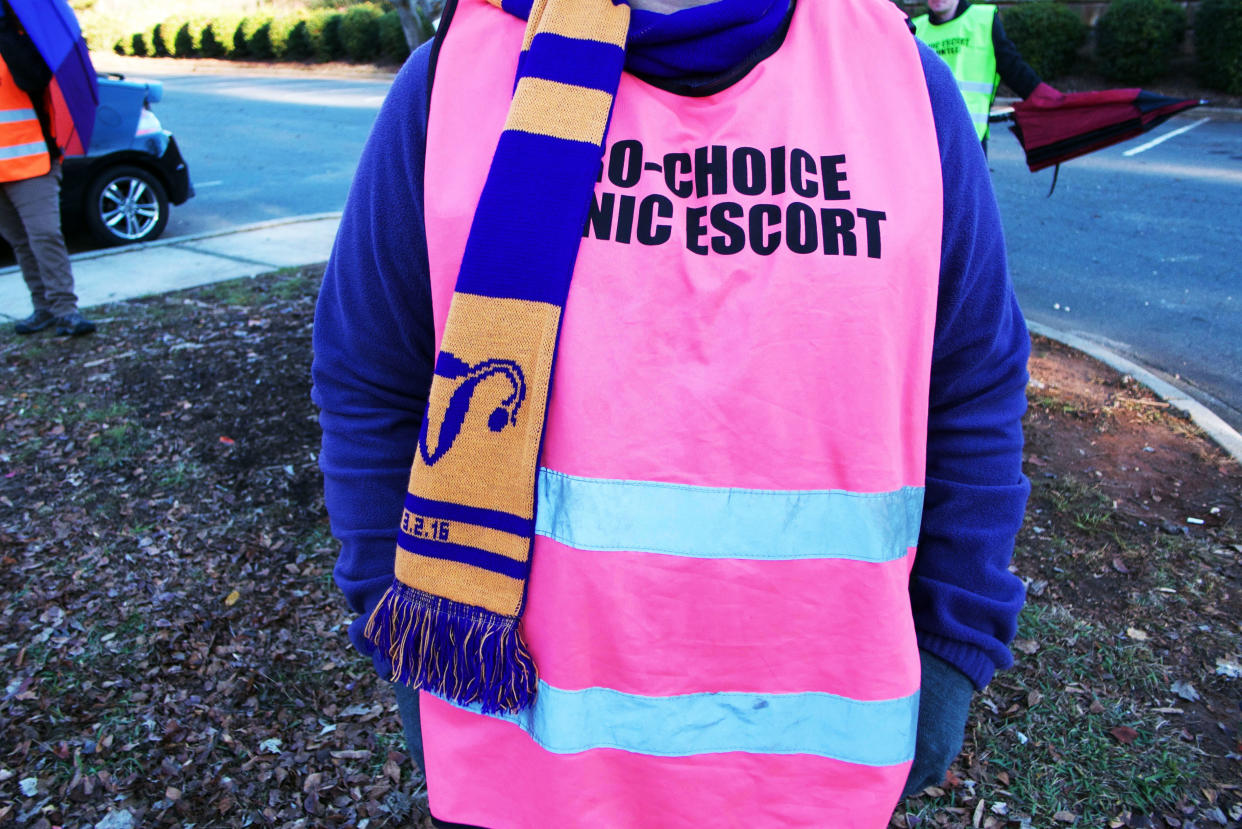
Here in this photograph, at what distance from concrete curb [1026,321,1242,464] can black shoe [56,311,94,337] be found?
5.90 meters

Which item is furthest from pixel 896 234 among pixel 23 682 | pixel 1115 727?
pixel 23 682

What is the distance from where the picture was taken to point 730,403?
3.33ft

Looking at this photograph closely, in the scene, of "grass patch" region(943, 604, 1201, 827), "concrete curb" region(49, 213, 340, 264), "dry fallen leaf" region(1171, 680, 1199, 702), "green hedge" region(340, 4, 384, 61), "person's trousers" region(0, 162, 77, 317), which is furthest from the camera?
"green hedge" region(340, 4, 384, 61)

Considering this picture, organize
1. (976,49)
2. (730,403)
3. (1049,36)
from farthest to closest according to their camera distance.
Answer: (1049,36) < (976,49) < (730,403)

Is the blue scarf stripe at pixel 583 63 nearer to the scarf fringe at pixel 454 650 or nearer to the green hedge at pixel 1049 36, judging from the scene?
the scarf fringe at pixel 454 650

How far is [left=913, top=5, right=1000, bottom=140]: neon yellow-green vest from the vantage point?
5.93 m

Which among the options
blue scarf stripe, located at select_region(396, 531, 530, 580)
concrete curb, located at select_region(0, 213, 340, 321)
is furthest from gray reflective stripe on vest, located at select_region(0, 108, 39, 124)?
blue scarf stripe, located at select_region(396, 531, 530, 580)

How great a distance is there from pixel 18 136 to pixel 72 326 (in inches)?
44.7

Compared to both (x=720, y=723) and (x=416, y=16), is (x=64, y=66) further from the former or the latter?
(x=720, y=723)

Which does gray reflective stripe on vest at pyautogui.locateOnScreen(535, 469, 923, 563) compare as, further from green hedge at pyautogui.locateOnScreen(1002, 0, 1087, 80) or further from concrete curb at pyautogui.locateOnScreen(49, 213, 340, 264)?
green hedge at pyautogui.locateOnScreen(1002, 0, 1087, 80)

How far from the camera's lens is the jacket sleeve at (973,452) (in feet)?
3.70

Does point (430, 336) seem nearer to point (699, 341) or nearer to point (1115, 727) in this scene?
point (699, 341)

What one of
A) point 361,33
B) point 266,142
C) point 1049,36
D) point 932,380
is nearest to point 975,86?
point 932,380

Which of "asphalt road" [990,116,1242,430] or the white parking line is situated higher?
the white parking line
